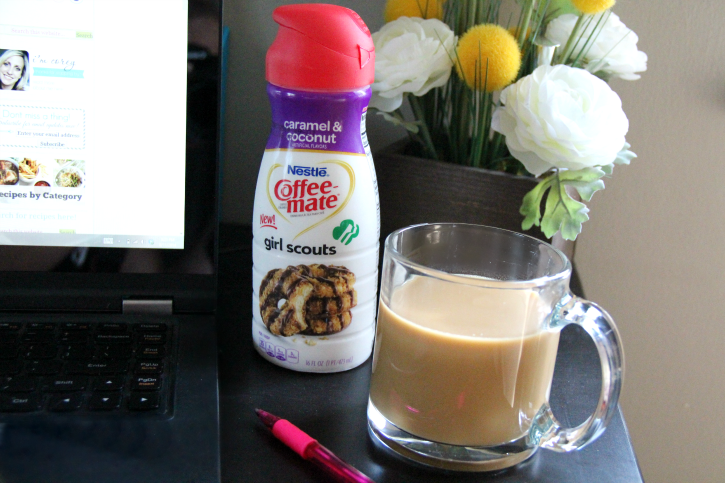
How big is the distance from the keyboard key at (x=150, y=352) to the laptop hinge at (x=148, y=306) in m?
0.06

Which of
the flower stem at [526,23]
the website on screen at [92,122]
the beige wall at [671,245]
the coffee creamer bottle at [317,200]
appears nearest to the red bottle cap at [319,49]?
the coffee creamer bottle at [317,200]

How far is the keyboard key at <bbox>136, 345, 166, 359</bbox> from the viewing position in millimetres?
452

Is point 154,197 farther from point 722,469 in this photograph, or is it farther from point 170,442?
point 722,469

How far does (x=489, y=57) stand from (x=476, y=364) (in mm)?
290

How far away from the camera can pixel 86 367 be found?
428 millimetres

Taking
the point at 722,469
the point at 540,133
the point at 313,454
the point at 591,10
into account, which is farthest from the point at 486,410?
the point at 722,469

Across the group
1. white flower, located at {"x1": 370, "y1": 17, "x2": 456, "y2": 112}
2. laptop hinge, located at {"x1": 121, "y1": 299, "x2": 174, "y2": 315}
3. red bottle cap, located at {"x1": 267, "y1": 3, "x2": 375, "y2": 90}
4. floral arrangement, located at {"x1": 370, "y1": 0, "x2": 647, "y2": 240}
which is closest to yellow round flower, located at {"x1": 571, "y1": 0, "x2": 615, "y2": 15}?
floral arrangement, located at {"x1": 370, "y1": 0, "x2": 647, "y2": 240}

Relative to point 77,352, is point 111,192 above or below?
above

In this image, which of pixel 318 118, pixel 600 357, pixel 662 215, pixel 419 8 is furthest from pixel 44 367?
pixel 662 215

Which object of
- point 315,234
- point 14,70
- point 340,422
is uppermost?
point 14,70

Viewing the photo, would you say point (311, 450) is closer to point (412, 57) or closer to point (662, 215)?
point (412, 57)

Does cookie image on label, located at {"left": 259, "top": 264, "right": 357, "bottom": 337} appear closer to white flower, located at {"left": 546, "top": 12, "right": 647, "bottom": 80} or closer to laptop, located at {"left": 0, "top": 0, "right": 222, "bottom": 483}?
laptop, located at {"left": 0, "top": 0, "right": 222, "bottom": 483}

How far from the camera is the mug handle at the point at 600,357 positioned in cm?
35

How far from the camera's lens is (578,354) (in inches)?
21.1
